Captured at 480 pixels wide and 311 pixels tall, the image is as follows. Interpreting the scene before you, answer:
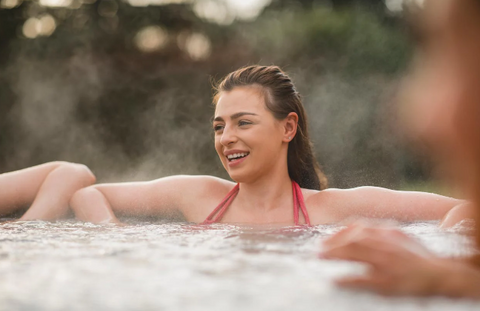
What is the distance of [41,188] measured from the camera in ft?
12.3

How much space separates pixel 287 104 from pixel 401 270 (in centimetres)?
251

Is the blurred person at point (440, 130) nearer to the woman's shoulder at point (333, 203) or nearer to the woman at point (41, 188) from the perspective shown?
the woman's shoulder at point (333, 203)

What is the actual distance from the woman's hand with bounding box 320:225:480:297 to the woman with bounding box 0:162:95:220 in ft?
9.48

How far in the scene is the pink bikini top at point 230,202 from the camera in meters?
3.32

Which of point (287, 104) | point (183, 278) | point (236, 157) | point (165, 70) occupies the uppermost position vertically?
point (165, 70)

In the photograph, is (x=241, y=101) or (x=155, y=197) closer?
(x=241, y=101)

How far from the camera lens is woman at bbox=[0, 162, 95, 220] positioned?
3665mm

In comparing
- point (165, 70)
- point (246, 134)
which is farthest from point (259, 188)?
point (165, 70)

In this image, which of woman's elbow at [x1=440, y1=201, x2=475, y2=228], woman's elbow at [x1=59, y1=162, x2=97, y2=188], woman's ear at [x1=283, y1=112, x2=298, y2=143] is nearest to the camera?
woman's elbow at [x1=440, y1=201, x2=475, y2=228]

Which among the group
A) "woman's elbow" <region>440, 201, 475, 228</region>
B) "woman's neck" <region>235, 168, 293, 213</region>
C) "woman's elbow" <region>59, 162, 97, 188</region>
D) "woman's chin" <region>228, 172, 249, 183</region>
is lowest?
"woman's elbow" <region>440, 201, 475, 228</region>

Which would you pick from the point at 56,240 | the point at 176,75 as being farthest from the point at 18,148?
the point at 56,240

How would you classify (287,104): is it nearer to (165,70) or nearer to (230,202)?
(230,202)

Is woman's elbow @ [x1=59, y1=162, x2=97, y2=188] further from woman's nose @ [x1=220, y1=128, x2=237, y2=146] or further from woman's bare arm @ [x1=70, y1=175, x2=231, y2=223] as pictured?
woman's nose @ [x1=220, y1=128, x2=237, y2=146]

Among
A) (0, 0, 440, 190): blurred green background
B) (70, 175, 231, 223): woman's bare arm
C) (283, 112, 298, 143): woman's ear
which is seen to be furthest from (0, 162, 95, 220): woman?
(0, 0, 440, 190): blurred green background
